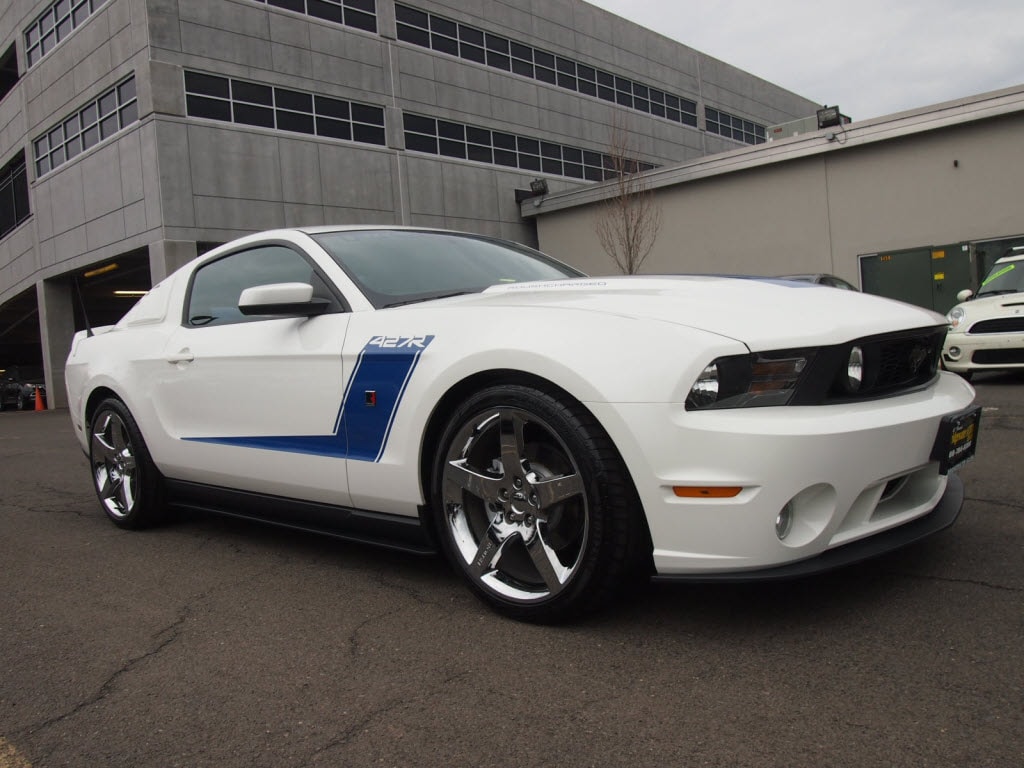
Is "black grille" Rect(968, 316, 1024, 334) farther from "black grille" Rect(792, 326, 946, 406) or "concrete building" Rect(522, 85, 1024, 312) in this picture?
"concrete building" Rect(522, 85, 1024, 312)

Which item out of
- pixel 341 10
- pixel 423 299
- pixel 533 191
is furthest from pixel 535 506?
pixel 533 191

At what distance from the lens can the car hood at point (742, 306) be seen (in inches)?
95.0

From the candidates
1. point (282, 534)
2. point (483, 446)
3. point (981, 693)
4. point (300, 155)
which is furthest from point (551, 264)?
point (300, 155)

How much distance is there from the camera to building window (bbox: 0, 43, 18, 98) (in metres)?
27.0

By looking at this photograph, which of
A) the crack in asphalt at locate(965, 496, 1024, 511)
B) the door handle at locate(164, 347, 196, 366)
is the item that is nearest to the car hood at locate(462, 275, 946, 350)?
the crack in asphalt at locate(965, 496, 1024, 511)

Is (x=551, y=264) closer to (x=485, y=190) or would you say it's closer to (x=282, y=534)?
(x=282, y=534)

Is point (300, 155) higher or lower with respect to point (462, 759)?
higher

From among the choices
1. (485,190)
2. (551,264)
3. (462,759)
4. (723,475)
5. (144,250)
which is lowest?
(462,759)

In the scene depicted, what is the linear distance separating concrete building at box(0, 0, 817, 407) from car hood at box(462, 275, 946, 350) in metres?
18.1

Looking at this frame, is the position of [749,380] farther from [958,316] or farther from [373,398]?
[958,316]

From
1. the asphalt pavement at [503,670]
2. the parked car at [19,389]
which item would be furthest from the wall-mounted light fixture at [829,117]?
the parked car at [19,389]

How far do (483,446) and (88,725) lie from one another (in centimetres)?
137

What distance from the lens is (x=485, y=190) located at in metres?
27.0

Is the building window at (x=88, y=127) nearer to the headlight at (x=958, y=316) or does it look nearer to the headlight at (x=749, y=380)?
the headlight at (x=958, y=316)
